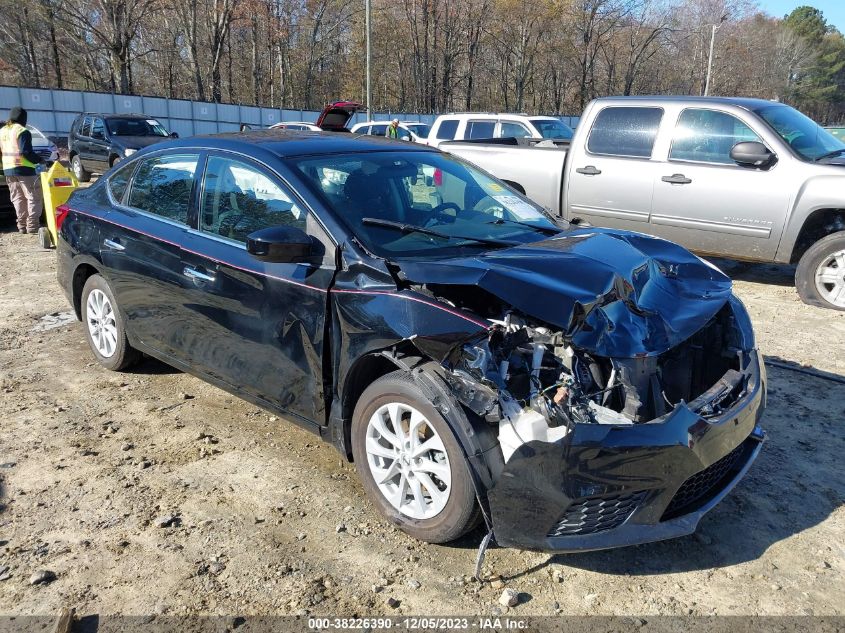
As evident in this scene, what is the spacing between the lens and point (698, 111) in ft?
24.0

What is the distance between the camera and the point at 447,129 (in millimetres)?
13953

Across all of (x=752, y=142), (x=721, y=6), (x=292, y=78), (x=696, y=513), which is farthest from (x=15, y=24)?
(x=721, y=6)

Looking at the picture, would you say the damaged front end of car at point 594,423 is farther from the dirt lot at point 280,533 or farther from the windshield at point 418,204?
the windshield at point 418,204

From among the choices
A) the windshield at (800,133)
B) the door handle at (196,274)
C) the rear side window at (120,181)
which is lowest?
the door handle at (196,274)

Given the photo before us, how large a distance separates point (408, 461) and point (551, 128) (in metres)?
12.7

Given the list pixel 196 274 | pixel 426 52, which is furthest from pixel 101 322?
pixel 426 52

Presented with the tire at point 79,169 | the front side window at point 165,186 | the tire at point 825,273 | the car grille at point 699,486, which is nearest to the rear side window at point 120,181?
the front side window at point 165,186

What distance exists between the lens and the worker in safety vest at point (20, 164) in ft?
33.0

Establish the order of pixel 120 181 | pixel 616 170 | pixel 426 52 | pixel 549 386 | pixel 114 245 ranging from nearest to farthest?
pixel 549 386 → pixel 114 245 → pixel 120 181 → pixel 616 170 → pixel 426 52

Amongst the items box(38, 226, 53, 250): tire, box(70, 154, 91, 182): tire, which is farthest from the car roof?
box(70, 154, 91, 182): tire

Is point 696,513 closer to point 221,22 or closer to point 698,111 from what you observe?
point 698,111

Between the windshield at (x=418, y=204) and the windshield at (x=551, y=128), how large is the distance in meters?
10.2

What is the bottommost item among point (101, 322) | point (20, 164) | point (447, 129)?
point (101, 322)

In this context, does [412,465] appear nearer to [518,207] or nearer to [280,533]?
[280,533]
